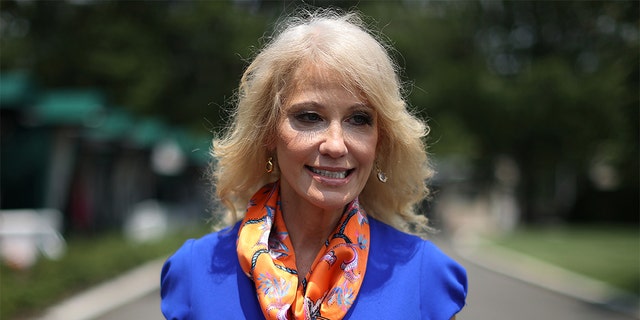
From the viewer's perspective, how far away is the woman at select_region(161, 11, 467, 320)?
212 centimetres

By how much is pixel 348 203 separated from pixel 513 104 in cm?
3443

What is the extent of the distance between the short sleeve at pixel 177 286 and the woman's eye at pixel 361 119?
0.67 m

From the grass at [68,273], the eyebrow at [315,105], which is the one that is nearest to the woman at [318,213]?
the eyebrow at [315,105]

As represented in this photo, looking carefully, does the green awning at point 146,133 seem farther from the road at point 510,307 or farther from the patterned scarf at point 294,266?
the patterned scarf at point 294,266

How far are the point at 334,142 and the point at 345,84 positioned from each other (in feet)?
0.56

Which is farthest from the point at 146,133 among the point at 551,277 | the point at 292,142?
the point at 292,142

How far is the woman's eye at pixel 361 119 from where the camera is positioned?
2.16 metres

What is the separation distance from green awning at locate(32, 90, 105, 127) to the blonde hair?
11.7 meters

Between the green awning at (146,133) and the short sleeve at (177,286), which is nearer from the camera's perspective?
the short sleeve at (177,286)

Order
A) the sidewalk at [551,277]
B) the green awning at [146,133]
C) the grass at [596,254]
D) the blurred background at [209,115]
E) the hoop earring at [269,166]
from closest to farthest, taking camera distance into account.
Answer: the hoop earring at [269,166] → the sidewalk at [551,277] → the blurred background at [209,115] → the grass at [596,254] → the green awning at [146,133]

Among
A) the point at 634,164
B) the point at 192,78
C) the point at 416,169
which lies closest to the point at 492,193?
the point at 192,78

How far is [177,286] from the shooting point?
2273mm

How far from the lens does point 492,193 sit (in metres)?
46.5

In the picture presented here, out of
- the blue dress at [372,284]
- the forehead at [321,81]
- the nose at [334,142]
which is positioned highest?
the forehead at [321,81]
